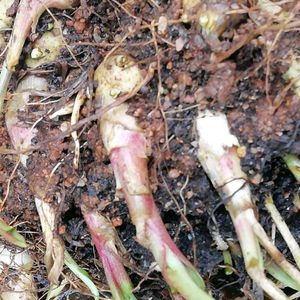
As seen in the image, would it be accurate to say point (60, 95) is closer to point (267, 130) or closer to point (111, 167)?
point (111, 167)

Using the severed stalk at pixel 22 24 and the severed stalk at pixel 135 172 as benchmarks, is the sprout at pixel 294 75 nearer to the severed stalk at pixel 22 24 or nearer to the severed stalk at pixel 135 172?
the severed stalk at pixel 135 172

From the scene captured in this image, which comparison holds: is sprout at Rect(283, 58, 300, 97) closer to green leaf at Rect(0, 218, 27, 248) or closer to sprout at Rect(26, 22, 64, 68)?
sprout at Rect(26, 22, 64, 68)

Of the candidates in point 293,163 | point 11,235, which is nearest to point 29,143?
point 11,235

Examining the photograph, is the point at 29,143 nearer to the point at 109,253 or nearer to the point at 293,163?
the point at 109,253

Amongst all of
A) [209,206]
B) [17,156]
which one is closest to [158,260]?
[209,206]

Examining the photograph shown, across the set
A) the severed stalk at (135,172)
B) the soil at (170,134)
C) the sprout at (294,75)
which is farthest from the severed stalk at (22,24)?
the sprout at (294,75)

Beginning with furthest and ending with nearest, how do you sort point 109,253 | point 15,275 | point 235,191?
point 15,275 → point 109,253 → point 235,191
